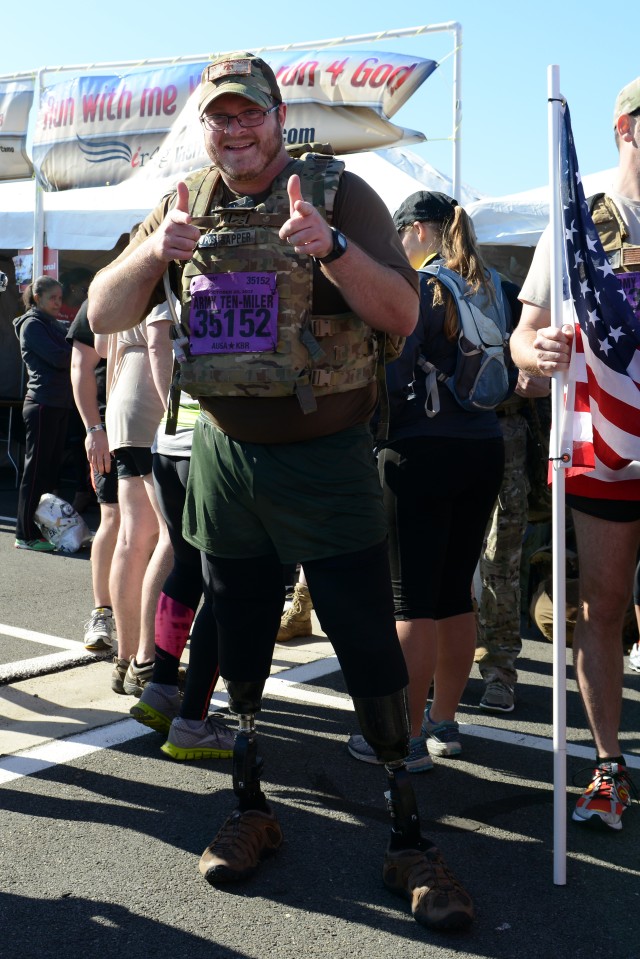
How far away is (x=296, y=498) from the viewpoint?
2.69 metres

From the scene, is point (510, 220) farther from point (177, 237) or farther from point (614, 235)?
point (177, 237)

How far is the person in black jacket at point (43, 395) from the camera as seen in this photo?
8.12 metres

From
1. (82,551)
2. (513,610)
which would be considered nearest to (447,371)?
(513,610)

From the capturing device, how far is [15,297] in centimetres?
1308

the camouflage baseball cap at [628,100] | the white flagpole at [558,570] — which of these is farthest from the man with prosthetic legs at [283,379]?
the camouflage baseball cap at [628,100]

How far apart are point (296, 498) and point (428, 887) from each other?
1048 mm

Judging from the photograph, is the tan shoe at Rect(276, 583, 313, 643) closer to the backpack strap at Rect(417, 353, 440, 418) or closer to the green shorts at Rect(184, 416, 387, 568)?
the backpack strap at Rect(417, 353, 440, 418)

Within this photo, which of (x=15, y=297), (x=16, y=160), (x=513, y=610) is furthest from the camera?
(x=15, y=297)

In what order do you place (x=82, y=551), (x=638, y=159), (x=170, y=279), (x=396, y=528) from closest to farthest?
(x=170, y=279), (x=638, y=159), (x=396, y=528), (x=82, y=551)

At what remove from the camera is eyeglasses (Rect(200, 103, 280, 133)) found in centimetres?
261

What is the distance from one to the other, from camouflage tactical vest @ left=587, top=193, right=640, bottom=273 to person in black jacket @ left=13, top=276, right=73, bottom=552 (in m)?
5.89

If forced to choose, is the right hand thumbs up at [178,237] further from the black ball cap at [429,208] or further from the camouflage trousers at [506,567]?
the camouflage trousers at [506,567]

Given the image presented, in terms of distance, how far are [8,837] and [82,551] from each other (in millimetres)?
5055

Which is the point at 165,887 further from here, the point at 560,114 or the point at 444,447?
the point at 560,114
